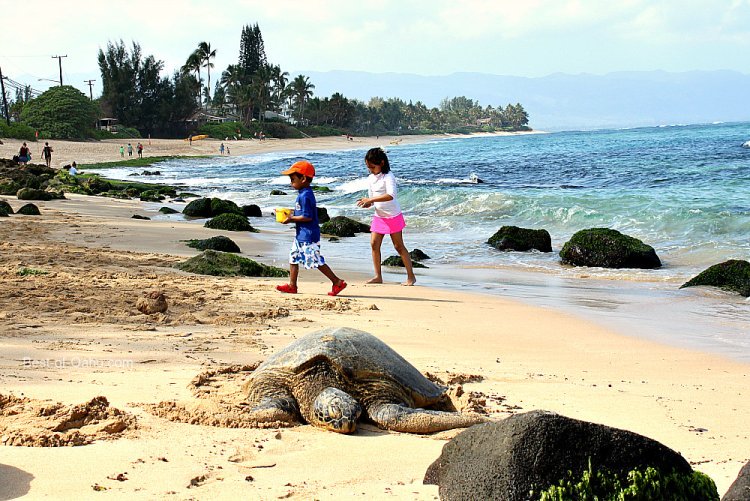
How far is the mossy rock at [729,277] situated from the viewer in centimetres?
988

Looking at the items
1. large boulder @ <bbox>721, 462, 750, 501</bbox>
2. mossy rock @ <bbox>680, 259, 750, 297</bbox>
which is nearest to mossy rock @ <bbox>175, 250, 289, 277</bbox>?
mossy rock @ <bbox>680, 259, 750, 297</bbox>

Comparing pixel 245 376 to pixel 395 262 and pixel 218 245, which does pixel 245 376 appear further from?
pixel 218 245

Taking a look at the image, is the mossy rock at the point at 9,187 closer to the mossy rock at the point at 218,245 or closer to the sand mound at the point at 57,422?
the mossy rock at the point at 218,245

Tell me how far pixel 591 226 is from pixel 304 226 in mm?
11185

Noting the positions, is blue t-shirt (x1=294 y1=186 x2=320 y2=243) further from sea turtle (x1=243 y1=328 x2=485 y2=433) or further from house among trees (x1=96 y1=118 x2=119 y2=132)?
house among trees (x1=96 y1=118 x2=119 y2=132)

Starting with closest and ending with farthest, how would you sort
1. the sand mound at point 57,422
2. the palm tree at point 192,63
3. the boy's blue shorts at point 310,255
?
the sand mound at point 57,422
the boy's blue shorts at point 310,255
the palm tree at point 192,63

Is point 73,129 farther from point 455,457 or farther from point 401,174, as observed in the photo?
point 455,457

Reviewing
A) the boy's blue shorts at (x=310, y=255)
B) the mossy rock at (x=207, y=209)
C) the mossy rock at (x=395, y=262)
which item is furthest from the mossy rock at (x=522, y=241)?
the mossy rock at (x=207, y=209)

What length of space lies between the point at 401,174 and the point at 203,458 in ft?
119

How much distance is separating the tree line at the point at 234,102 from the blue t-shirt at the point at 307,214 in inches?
2477

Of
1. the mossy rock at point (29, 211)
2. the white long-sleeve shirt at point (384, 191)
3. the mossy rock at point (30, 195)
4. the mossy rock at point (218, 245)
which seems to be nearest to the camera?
the white long-sleeve shirt at point (384, 191)

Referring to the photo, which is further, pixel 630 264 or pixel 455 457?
pixel 630 264

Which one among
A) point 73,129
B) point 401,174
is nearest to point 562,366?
point 401,174

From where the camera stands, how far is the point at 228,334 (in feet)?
20.7
